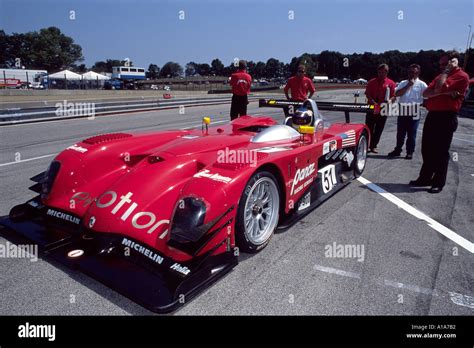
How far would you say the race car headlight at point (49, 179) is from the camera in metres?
3.14

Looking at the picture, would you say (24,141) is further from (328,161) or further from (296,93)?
(328,161)

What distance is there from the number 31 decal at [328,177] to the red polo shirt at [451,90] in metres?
1.79

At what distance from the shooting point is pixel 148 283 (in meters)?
2.24

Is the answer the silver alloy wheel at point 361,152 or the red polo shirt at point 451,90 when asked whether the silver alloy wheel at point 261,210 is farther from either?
the red polo shirt at point 451,90

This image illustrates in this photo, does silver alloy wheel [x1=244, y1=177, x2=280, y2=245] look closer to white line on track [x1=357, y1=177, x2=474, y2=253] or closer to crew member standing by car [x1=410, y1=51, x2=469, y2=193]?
white line on track [x1=357, y1=177, x2=474, y2=253]

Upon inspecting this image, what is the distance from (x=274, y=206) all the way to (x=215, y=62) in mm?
152185

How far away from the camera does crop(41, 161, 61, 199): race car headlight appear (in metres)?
3.14

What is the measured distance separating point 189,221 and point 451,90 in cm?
407

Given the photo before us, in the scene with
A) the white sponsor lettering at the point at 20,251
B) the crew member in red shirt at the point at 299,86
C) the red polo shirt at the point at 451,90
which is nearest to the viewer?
the white sponsor lettering at the point at 20,251

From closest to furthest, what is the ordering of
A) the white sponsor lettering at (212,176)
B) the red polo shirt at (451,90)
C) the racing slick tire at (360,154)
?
the white sponsor lettering at (212,176), the red polo shirt at (451,90), the racing slick tire at (360,154)

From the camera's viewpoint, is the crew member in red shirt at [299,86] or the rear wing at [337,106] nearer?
the rear wing at [337,106]

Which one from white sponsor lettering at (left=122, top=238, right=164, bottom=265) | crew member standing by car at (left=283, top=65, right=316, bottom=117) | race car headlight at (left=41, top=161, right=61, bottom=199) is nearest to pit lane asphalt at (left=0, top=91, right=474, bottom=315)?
white sponsor lettering at (left=122, top=238, right=164, bottom=265)

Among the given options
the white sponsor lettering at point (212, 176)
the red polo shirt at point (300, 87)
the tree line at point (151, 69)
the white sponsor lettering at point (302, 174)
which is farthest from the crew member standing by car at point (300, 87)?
the tree line at point (151, 69)

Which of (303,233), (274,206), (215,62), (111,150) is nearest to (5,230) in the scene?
(111,150)
